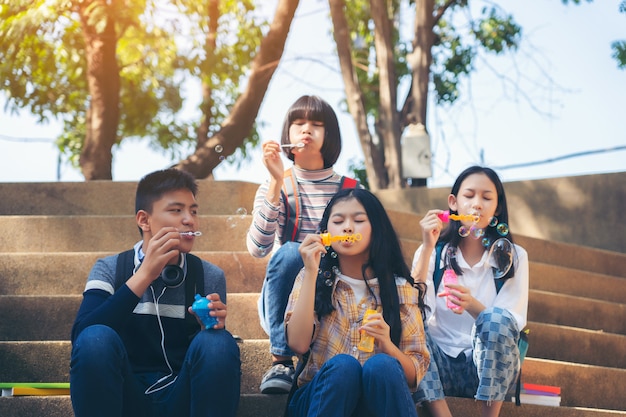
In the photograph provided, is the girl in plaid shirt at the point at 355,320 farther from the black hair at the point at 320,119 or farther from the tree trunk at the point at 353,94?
the tree trunk at the point at 353,94

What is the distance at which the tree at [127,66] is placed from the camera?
25.7ft

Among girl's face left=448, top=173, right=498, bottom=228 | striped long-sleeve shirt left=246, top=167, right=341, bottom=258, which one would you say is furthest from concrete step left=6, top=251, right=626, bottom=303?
girl's face left=448, top=173, right=498, bottom=228

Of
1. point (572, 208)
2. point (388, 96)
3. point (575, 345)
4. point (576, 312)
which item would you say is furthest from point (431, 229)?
point (388, 96)

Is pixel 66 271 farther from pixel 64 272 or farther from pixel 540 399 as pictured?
pixel 540 399

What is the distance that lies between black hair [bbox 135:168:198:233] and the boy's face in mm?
19

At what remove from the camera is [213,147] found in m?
8.64

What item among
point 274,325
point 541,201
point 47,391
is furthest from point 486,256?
point 541,201

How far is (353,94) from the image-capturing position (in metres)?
9.09

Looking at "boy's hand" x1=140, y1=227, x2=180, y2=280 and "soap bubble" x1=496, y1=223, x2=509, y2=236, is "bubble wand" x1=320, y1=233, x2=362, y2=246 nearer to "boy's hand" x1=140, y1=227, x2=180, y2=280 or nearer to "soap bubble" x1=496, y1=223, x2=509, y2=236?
"boy's hand" x1=140, y1=227, x2=180, y2=280

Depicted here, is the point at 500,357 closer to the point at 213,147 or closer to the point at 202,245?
the point at 202,245

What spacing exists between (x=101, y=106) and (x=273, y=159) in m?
5.20

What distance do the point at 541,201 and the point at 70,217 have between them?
14.6ft

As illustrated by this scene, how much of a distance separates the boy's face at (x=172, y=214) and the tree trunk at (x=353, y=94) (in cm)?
565

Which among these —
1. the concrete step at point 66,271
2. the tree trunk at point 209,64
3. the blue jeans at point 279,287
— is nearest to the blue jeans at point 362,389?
the blue jeans at point 279,287
